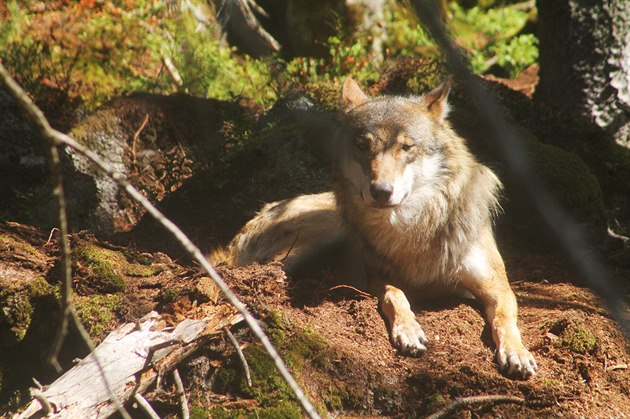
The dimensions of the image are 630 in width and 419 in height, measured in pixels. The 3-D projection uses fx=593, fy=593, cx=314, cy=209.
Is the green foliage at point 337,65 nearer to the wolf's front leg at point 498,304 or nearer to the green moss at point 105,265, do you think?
the wolf's front leg at point 498,304

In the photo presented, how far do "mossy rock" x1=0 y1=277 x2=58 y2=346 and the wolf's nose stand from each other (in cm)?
238

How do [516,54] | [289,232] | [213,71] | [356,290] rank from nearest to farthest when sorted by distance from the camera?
[356,290], [289,232], [213,71], [516,54]

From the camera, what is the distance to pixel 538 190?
Answer: 6102 mm

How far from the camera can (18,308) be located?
413 cm

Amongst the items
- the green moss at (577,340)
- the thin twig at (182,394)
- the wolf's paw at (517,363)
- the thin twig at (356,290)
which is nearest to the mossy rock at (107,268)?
the thin twig at (182,394)

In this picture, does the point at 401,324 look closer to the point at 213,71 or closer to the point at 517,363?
the point at 517,363

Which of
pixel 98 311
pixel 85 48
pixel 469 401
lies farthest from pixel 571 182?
pixel 85 48

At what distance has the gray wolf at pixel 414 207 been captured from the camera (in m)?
4.45

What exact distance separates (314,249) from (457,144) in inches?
65.8

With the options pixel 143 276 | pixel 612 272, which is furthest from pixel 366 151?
pixel 612 272

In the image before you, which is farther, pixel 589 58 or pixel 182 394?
pixel 589 58

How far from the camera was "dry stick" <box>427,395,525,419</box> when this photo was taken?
3572 millimetres

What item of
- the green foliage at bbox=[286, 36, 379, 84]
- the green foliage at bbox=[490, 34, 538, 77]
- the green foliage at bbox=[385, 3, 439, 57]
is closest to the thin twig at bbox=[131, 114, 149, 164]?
the green foliage at bbox=[286, 36, 379, 84]

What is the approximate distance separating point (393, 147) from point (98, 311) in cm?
246
